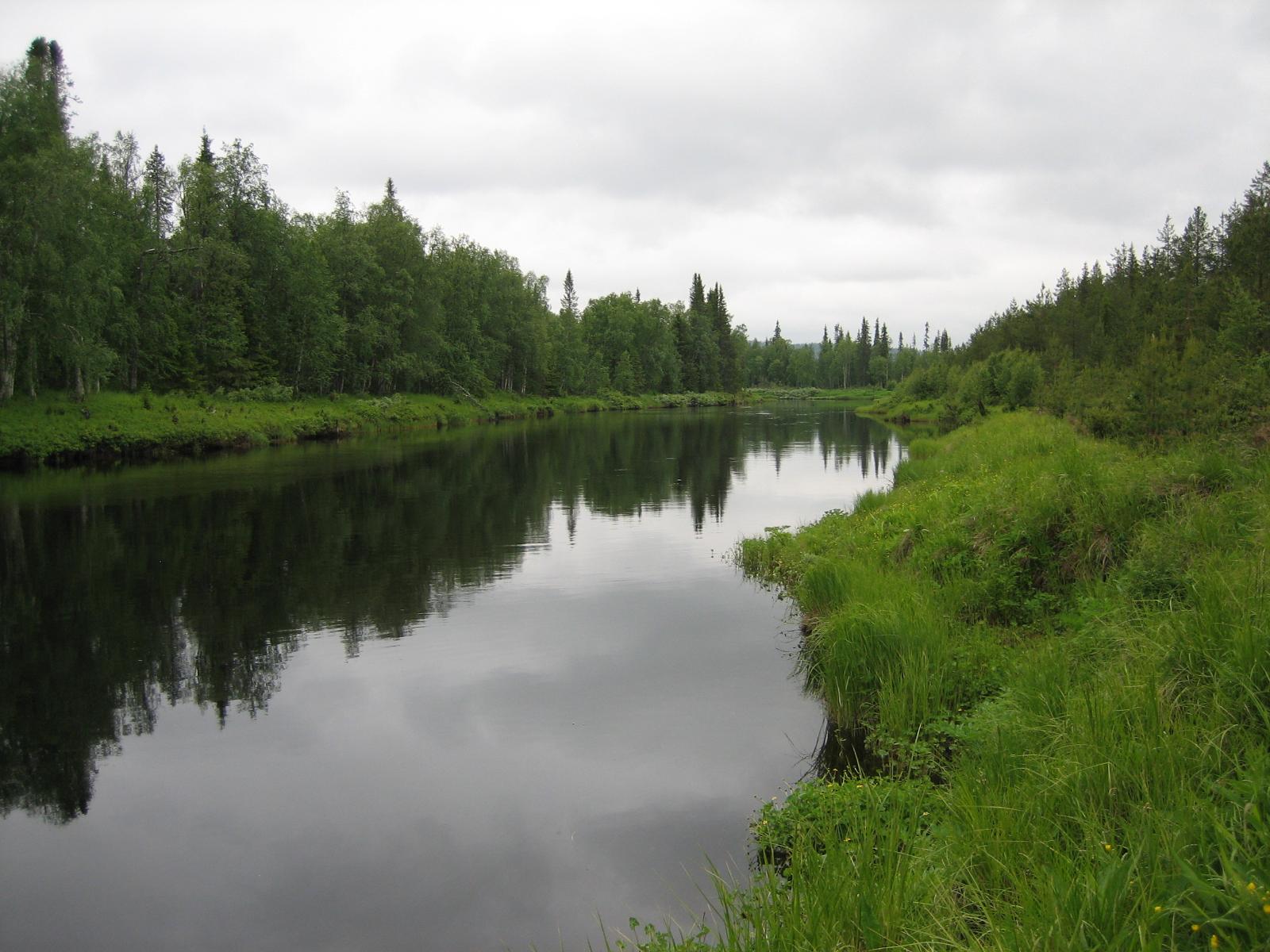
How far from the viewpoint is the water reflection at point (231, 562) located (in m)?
10.1

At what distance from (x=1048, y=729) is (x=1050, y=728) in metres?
0.12

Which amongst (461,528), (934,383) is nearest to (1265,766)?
(461,528)

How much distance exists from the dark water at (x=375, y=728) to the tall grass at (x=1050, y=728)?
44.2 inches

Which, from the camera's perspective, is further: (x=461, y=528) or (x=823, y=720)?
(x=461, y=528)

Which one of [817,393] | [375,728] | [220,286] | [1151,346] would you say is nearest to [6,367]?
[220,286]

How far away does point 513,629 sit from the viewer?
1290 cm

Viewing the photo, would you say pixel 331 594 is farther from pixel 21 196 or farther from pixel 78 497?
pixel 21 196

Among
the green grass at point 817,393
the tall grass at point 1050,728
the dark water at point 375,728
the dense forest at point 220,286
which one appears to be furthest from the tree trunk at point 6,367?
the green grass at point 817,393

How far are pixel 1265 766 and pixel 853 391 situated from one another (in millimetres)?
172931

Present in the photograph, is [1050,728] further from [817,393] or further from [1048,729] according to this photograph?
[817,393]

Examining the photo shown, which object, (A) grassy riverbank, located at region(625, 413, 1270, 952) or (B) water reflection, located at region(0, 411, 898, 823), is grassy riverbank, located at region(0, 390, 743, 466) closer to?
(B) water reflection, located at region(0, 411, 898, 823)

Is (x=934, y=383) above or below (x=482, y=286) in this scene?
below

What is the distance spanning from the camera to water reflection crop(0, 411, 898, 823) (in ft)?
33.0

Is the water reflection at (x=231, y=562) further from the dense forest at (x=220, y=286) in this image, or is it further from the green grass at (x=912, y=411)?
the green grass at (x=912, y=411)
